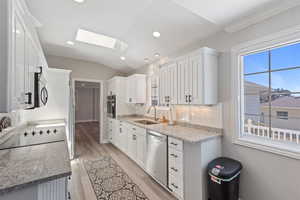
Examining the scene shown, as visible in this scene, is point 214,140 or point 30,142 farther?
point 214,140

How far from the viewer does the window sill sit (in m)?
1.59

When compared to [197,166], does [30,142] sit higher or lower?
higher

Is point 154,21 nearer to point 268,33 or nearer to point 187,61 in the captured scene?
point 187,61

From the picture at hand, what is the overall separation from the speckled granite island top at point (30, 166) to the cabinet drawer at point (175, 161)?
1.49m

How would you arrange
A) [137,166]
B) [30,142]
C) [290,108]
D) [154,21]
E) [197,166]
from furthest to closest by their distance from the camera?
[137,166]
[154,21]
[290,108]
[197,166]
[30,142]

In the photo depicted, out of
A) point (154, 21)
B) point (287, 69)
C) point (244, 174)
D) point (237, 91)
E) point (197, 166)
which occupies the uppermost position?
point (154, 21)

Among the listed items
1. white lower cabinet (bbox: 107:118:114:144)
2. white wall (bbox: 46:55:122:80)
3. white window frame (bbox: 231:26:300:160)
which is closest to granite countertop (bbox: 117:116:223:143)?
white window frame (bbox: 231:26:300:160)

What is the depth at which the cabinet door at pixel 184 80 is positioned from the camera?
2.38 m

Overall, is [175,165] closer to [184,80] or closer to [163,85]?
[184,80]

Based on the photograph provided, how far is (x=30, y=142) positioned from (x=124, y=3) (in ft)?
7.56

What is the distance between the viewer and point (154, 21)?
2.40 m

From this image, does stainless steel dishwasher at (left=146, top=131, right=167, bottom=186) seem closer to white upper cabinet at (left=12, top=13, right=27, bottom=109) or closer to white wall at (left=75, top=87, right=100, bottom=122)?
white upper cabinet at (left=12, top=13, right=27, bottom=109)

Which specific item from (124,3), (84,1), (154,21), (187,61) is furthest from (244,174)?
(84,1)

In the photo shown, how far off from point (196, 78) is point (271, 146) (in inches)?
51.3
